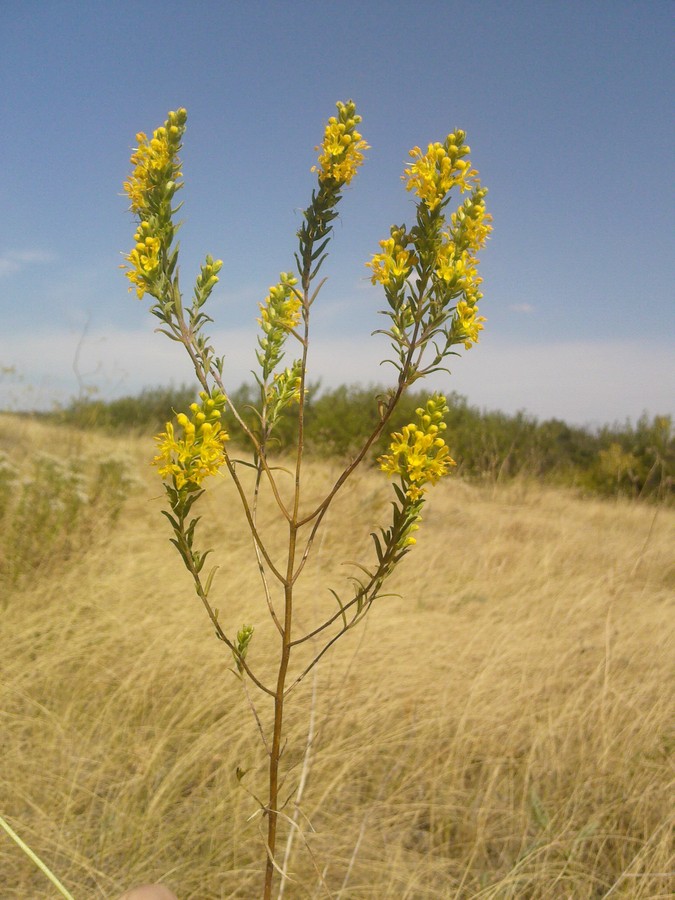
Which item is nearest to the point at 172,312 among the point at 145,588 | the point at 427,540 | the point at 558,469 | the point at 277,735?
the point at 277,735

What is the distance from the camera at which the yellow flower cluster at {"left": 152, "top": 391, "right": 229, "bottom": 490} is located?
95cm

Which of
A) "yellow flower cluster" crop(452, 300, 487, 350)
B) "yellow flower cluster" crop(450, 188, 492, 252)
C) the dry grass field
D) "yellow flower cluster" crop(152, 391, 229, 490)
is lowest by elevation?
the dry grass field

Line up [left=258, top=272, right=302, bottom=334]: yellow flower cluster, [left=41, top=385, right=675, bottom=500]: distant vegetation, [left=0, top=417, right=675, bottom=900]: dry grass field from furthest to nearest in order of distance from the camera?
[left=41, top=385, right=675, bottom=500]: distant vegetation < [left=0, top=417, right=675, bottom=900]: dry grass field < [left=258, top=272, right=302, bottom=334]: yellow flower cluster

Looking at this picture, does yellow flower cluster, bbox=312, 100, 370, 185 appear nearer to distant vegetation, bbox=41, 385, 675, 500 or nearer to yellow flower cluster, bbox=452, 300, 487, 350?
yellow flower cluster, bbox=452, 300, 487, 350

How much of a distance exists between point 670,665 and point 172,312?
10.5 ft

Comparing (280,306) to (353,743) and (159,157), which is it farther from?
(353,743)

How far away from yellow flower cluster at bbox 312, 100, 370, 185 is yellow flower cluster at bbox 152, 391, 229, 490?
0.43 metres

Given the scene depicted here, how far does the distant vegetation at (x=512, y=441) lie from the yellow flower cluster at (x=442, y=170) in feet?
27.2

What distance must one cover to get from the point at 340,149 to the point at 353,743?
7.51 feet

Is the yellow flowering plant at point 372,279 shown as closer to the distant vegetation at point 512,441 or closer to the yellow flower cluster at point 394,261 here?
the yellow flower cluster at point 394,261

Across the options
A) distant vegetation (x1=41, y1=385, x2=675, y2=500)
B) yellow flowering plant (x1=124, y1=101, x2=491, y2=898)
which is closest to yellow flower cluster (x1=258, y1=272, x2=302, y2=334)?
yellow flowering plant (x1=124, y1=101, x2=491, y2=898)

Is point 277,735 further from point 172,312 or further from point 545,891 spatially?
point 545,891

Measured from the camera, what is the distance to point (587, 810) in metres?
2.26

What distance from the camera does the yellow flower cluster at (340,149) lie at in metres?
1.05
